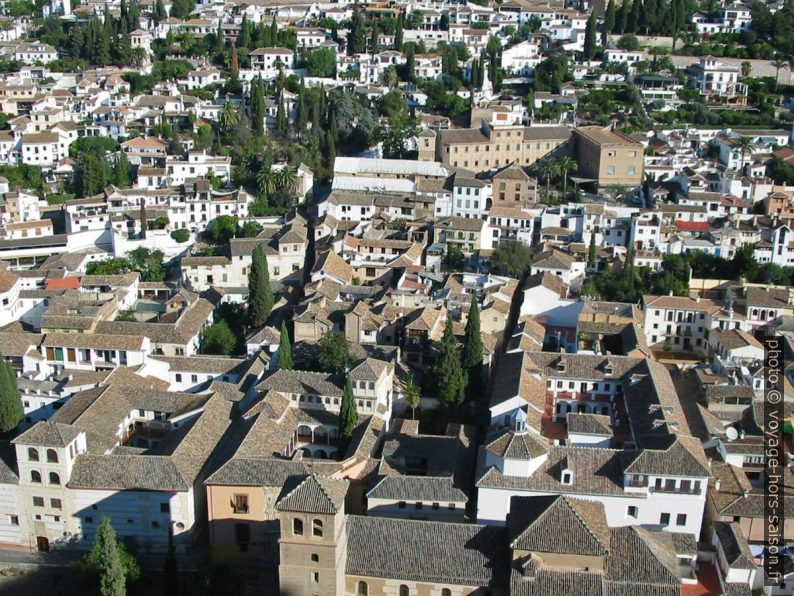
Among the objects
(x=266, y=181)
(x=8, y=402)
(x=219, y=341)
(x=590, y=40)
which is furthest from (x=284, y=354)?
(x=590, y=40)

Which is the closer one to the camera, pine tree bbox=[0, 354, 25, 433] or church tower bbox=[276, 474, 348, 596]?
church tower bbox=[276, 474, 348, 596]

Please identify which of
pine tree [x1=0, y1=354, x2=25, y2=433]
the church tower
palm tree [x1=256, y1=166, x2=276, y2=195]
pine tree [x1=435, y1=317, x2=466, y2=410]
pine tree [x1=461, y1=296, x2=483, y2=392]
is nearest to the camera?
the church tower

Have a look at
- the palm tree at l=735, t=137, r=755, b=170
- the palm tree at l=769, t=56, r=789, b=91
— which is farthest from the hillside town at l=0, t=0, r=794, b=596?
the palm tree at l=735, t=137, r=755, b=170

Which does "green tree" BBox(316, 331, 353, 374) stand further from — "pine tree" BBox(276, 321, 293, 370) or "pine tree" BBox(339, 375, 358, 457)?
"pine tree" BBox(339, 375, 358, 457)

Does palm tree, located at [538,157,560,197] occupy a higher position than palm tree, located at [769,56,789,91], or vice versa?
palm tree, located at [769,56,789,91]

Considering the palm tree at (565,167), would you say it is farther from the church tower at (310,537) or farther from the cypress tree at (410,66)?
the church tower at (310,537)
